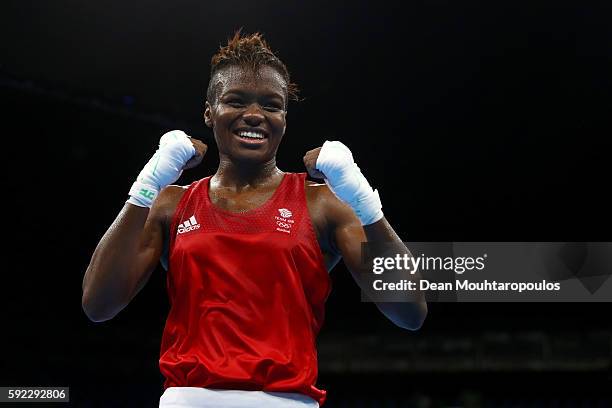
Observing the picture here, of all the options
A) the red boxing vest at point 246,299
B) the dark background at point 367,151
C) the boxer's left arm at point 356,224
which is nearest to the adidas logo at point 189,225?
the red boxing vest at point 246,299

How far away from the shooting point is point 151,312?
34.4ft

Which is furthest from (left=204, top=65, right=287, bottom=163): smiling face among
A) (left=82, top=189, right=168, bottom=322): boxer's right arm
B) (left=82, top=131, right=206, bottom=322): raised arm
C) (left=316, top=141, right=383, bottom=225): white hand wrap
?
(left=82, top=189, right=168, bottom=322): boxer's right arm

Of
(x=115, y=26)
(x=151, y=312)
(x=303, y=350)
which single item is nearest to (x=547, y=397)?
(x=151, y=312)

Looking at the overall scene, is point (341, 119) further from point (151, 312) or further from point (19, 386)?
point (19, 386)

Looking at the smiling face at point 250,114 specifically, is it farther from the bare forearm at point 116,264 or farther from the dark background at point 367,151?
the dark background at point 367,151

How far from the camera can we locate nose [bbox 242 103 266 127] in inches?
103

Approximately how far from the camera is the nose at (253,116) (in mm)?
2623

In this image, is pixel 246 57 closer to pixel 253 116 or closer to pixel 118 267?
pixel 253 116

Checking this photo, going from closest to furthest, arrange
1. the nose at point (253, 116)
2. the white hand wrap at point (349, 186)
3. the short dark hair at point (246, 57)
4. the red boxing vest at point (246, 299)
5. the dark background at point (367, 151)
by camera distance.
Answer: the red boxing vest at point (246, 299), the white hand wrap at point (349, 186), the nose at point (253, 116), the short dark hair at point (246, 57), the dark background at point (367, 151)

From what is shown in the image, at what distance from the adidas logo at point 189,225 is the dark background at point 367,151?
481cm

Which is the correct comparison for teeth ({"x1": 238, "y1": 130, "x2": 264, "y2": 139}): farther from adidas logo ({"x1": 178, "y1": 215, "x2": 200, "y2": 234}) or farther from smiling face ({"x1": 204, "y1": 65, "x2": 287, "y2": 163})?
adidas logo ({"x1": 178, "y1": 215, "x2": 200, "y2": 234})

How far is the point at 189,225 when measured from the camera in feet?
8.35

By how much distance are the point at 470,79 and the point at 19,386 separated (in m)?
6.15

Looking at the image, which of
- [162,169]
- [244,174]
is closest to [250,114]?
[244,174]
